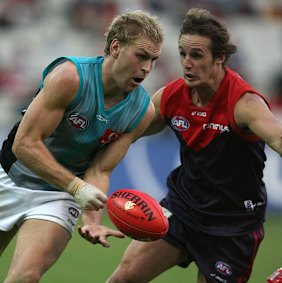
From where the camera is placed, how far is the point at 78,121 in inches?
211

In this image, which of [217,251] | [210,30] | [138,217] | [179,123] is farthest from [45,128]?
[217,251]

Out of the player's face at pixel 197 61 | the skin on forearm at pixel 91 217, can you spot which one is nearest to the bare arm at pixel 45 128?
the skin on forearm at pixel 91 217

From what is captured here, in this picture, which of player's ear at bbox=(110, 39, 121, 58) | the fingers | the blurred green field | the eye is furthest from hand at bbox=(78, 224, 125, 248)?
the blurred green field

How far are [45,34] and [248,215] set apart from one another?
1044 centimetres

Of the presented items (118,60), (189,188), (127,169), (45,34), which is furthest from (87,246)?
(45,34)

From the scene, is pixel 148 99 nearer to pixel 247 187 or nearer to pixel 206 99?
pixel 206 99

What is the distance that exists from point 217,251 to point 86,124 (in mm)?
1318

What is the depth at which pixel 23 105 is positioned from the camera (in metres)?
13.6

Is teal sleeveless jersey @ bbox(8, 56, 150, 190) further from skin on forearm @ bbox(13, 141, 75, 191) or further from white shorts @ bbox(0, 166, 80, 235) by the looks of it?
skin on forearm @ bbox(13, 141, 75, 191)

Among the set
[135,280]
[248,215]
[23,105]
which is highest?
[248,215]

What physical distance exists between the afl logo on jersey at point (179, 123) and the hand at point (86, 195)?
1053 mm

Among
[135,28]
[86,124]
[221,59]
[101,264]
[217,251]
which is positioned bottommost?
[101,264]

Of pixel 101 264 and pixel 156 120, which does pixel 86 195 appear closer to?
pixel 156 120

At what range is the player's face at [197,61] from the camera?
5.69 m
